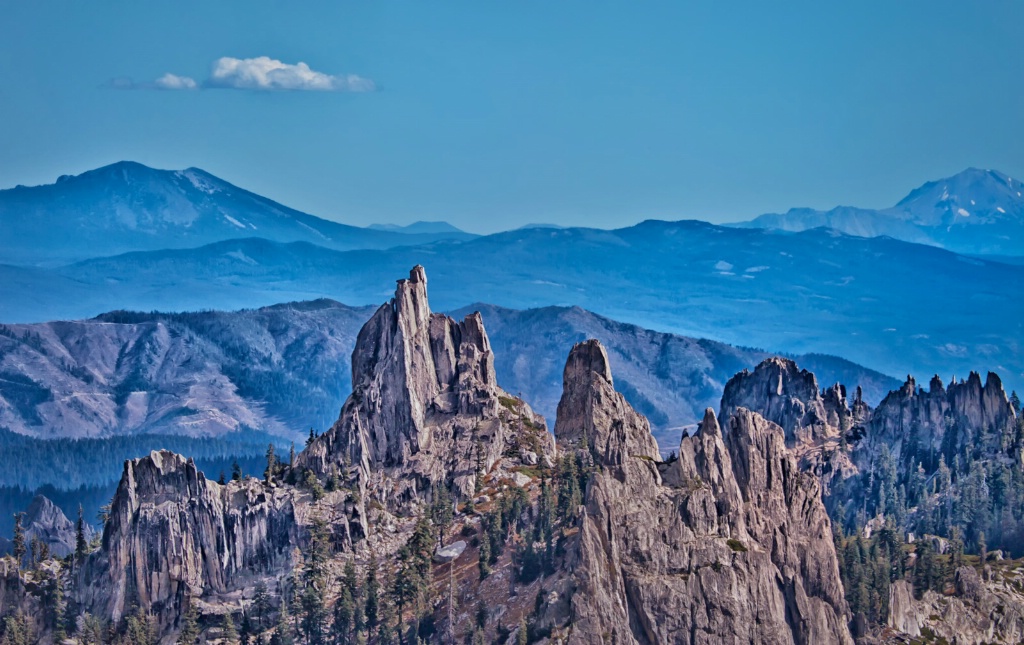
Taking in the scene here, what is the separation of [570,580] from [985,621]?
53288mm

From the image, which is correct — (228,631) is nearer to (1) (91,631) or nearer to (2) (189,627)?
(2) (189,627)

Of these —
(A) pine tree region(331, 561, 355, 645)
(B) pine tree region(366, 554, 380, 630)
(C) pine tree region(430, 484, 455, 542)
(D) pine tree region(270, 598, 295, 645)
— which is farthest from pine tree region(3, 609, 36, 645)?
(C) pine tree region(430, 484, 455, 542)

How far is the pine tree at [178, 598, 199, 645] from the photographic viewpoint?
16775cm

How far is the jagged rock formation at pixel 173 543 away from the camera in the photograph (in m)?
174

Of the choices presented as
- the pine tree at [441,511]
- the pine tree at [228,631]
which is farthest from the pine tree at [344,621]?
the pine tree at [441,511]

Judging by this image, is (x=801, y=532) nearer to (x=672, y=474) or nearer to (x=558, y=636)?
(x=672, y=474)

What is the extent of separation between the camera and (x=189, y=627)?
16888cm

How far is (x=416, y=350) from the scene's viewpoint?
200m

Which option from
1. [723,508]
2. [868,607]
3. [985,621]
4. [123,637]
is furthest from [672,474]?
[123,637]

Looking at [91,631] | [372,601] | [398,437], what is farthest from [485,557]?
[91,631]

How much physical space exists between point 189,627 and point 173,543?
32.7ft

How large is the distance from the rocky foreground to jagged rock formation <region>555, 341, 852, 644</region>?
215mm

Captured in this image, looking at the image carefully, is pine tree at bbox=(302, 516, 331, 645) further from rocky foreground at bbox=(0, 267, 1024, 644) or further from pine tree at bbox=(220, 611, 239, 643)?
pine tree at bbox=(220, 611, 239, 643)

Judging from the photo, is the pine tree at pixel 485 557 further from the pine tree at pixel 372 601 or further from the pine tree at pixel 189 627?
the pine tree at pixel 189 627
